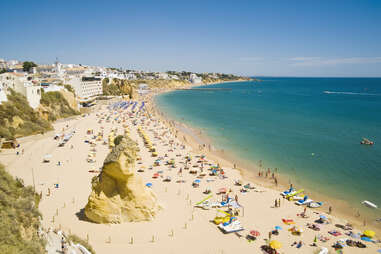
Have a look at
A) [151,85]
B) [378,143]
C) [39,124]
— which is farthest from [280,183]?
[151,85]

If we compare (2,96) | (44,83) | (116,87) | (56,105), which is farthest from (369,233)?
(116,87)

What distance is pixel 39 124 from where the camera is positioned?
3312cm

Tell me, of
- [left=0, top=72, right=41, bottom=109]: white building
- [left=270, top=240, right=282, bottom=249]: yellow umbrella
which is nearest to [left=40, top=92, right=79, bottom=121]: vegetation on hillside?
[left=0, top=72, right=41, bottom=109]: white building

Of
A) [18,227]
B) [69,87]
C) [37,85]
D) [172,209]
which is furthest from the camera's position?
[69,87]

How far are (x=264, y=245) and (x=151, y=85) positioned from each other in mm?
123345

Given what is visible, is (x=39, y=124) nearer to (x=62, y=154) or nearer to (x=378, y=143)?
(x=62, y=154)

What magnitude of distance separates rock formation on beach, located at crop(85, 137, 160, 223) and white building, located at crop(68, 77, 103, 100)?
50.6 m

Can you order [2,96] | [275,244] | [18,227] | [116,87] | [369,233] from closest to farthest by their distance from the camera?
[18,227] → [275,244] → [369,233] → [2,96] → [116,87]

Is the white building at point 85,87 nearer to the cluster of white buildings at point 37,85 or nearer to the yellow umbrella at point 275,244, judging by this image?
the cluster of white buildings at point 37,85

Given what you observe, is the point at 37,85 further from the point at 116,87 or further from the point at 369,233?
the point at 116,87

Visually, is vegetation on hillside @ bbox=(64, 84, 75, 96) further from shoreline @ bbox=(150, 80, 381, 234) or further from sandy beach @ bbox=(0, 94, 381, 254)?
shoreline @ bbox=(150, 80, 381, 234)

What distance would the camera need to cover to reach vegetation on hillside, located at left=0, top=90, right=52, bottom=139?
2789 centimetres

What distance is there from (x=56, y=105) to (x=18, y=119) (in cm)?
1429

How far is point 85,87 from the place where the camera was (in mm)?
63219
